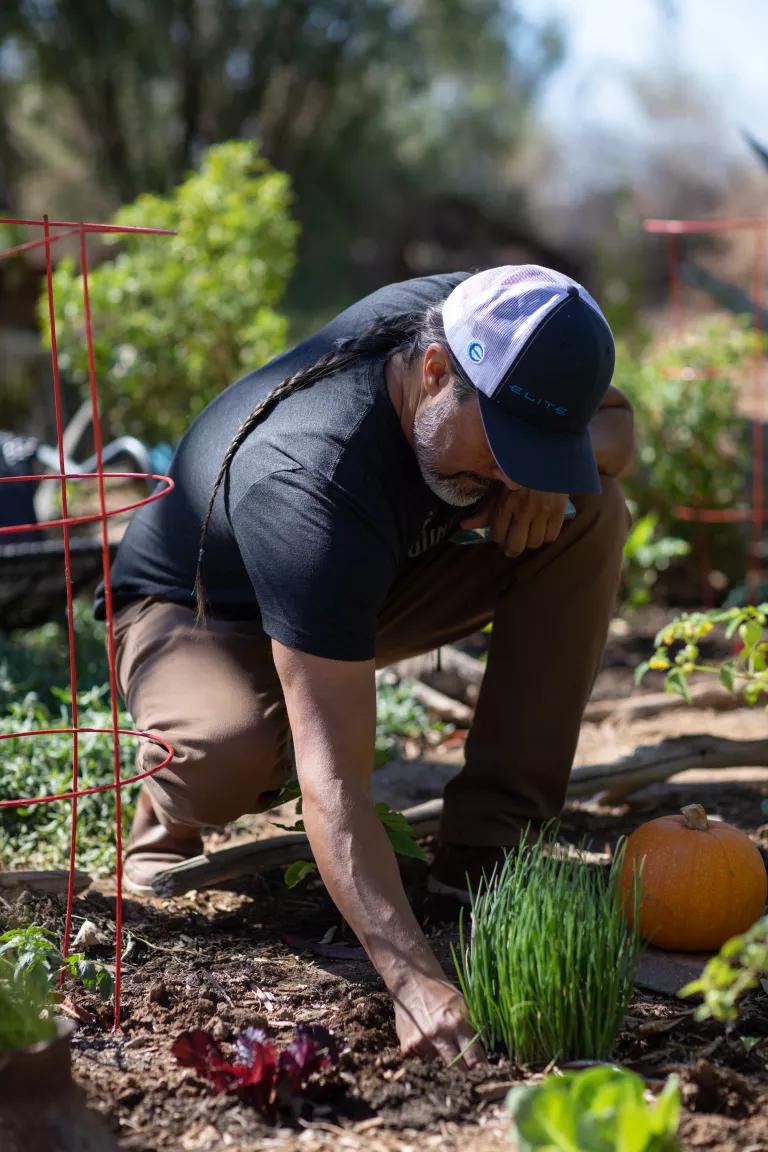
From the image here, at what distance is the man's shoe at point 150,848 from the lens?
3037mm

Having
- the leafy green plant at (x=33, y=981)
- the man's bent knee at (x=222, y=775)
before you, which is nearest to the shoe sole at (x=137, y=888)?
the man's bent knee at (x=222, y=775)

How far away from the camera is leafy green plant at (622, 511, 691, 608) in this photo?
5.66 m

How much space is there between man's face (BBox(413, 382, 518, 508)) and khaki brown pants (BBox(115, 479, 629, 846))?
580 mm

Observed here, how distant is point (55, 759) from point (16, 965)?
1547mm

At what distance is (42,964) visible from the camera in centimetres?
218

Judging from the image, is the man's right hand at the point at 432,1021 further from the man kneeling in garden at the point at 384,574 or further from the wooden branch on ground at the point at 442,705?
the wooden branch on ground at the point at 442,705

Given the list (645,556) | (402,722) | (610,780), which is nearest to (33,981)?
(610,780)

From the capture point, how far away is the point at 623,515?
3031mm

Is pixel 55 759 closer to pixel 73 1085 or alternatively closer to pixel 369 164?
pixel 73 1085

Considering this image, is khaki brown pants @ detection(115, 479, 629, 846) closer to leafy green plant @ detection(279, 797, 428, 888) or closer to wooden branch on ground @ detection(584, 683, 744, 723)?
leafy green plant @ detection(279, 797, 428, 888)

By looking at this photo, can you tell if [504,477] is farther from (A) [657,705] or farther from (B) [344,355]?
(A) [657,705]

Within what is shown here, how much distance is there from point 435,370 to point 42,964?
1.32 metres

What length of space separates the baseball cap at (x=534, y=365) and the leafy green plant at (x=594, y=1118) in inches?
42.9

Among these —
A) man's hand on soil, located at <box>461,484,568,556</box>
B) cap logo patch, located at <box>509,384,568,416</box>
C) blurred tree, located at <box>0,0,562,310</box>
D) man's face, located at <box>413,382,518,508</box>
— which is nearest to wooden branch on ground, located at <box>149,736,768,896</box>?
man's hand on soil, located at <box>461,484,568,556</box>
